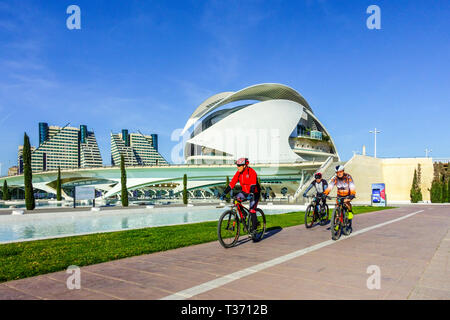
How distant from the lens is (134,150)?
500 ft

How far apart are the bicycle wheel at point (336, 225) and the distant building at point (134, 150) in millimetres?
125059

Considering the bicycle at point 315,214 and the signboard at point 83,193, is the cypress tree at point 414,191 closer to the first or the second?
the bicycle at point 315,214

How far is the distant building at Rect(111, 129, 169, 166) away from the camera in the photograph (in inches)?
5212

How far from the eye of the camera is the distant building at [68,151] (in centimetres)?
12769

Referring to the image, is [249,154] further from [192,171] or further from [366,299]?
[366,299]

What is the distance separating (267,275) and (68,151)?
496 feet

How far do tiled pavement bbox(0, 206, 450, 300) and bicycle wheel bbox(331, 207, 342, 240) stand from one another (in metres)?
0.63

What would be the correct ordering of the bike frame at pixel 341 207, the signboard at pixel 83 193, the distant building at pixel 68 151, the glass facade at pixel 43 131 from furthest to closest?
the glass facade at pixel 43 131
the distant building at pixel 68 151
the signboard at pixel 83 193
the bike frame at pixel 341 207

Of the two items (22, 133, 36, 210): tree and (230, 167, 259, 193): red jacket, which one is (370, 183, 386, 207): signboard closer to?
(230, 167, 259, 193): red jacket

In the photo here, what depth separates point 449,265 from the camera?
4816 mm

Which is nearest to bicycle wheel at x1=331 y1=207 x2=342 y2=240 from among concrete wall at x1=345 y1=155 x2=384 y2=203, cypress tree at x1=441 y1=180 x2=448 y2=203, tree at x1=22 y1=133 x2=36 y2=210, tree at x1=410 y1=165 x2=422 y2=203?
tree at x1=22 y1=133 x2=36 y2=210

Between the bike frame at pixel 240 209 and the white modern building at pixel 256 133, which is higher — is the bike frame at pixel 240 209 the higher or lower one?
the lower one

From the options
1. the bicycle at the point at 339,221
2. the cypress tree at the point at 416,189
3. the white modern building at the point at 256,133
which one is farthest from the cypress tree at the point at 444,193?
the bicycle at the point at 339,221
